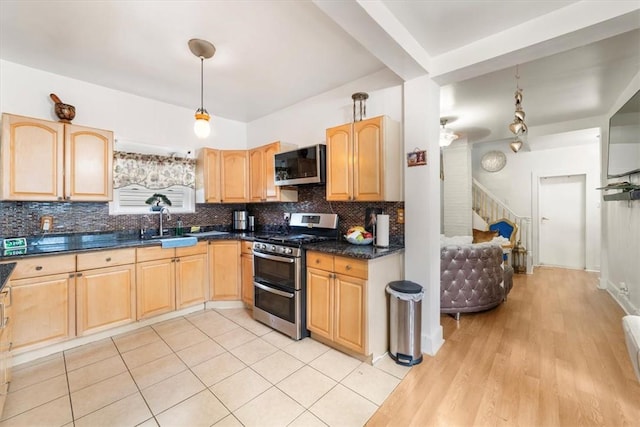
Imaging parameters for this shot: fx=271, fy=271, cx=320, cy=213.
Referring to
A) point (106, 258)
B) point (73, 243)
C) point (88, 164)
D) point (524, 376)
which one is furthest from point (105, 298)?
point (524, 376)

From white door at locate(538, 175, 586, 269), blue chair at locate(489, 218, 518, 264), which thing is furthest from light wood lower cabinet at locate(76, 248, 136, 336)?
white door at locate(538, 175, 586, 269)

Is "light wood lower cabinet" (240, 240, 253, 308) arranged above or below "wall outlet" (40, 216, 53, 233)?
below

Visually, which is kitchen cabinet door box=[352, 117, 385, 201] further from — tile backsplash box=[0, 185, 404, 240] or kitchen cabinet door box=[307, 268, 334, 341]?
kitchen cabinet door box=[307, 268, 334, 341]

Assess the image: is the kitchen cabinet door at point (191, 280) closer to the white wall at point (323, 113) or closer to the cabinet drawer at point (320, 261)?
the cabinet drawer at point (320, 261)

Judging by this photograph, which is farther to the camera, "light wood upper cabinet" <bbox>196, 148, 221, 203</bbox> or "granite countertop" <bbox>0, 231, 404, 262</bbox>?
"light wood upper cabinet" <bbox>196, 148, 221, 203</bbox>

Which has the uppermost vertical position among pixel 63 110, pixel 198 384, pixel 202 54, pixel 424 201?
pixel 202 54

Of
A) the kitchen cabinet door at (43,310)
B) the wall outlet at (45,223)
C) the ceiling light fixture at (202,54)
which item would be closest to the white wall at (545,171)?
the ceiling light fixture at (202,54)

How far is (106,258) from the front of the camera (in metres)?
2.62

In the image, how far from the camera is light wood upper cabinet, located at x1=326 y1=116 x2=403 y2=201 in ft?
8.05

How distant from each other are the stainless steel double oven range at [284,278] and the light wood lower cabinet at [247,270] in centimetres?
24

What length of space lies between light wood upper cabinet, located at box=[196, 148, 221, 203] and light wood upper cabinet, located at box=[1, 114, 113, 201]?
3.41 feet

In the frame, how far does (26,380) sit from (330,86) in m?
3.76

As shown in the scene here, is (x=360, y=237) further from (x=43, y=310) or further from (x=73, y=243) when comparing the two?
(x=73, y=243)

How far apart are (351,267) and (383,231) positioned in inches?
20.8
